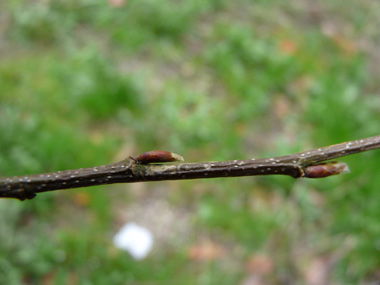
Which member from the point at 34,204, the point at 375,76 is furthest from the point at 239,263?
the point at 375,76

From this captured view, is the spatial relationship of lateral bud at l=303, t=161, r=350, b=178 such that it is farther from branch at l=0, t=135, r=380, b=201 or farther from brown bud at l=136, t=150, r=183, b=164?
brown bud at l=136, t=150, r=183, b=164

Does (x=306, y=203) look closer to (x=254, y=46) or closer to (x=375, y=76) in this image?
(x=254, y=46)

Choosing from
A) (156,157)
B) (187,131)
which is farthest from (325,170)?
(187,131)

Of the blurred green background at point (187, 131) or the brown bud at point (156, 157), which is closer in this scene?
the brown bud at point (156, 157)

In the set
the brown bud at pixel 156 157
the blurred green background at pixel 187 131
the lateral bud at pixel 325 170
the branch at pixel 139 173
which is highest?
the blurred green background at pixel 187 131

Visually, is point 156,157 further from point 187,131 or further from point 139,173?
point 187,131

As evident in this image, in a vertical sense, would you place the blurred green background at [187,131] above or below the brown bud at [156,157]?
above

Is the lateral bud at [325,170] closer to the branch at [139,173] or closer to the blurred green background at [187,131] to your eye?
the branch at [139,173]

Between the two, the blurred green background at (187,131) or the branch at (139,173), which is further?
the blurred green background at (187,131)

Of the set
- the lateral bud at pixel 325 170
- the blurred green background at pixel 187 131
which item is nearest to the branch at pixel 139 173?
the lateral bud at pixel 325 170

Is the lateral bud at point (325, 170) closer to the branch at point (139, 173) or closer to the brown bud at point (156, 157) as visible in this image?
the branch at point (139, 173)
